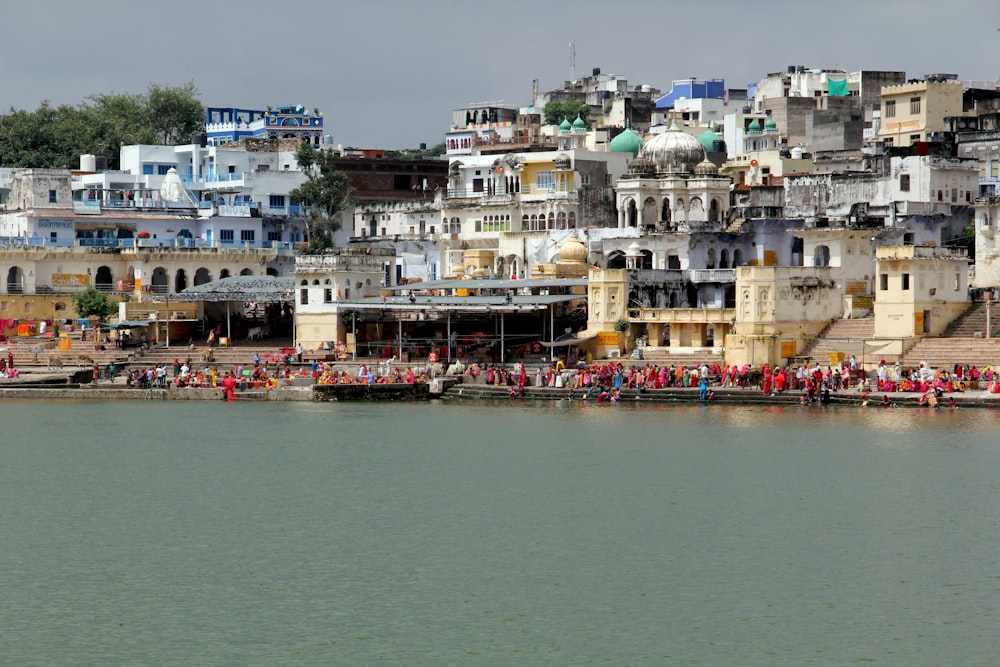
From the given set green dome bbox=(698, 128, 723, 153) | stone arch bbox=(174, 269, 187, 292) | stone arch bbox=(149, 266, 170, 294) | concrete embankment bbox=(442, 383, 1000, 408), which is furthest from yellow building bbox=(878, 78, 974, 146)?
stone arch bbox=(149, 266, 170, 294)

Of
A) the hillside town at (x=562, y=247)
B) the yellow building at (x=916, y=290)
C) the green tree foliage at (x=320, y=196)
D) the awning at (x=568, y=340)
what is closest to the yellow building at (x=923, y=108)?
the hillside town at (x=562, y=247)

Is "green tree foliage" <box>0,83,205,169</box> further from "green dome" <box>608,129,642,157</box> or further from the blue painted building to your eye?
"green dome" <box>608,129,642,157</box>

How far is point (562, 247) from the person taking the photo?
5884 centimetres

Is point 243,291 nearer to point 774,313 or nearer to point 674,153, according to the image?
point 674,153

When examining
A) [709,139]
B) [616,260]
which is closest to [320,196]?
[616,260]

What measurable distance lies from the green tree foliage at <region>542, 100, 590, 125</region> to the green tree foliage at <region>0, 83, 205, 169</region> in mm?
20901

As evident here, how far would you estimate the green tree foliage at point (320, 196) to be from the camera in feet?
229

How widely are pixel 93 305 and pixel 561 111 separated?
4542cm

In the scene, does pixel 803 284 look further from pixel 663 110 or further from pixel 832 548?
pixel 663 110

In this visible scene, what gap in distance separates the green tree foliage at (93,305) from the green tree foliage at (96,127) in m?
21.7

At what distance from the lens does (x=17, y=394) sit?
51.0m

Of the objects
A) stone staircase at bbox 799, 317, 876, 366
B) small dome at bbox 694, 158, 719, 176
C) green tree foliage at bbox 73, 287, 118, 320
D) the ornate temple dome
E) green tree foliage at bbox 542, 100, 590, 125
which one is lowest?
stone staircase at bbox 799, 317, 876, 366

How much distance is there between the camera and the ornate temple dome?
59.8 m

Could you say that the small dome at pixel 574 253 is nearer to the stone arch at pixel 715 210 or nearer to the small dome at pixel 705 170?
the stone arch at pixel 715 210
